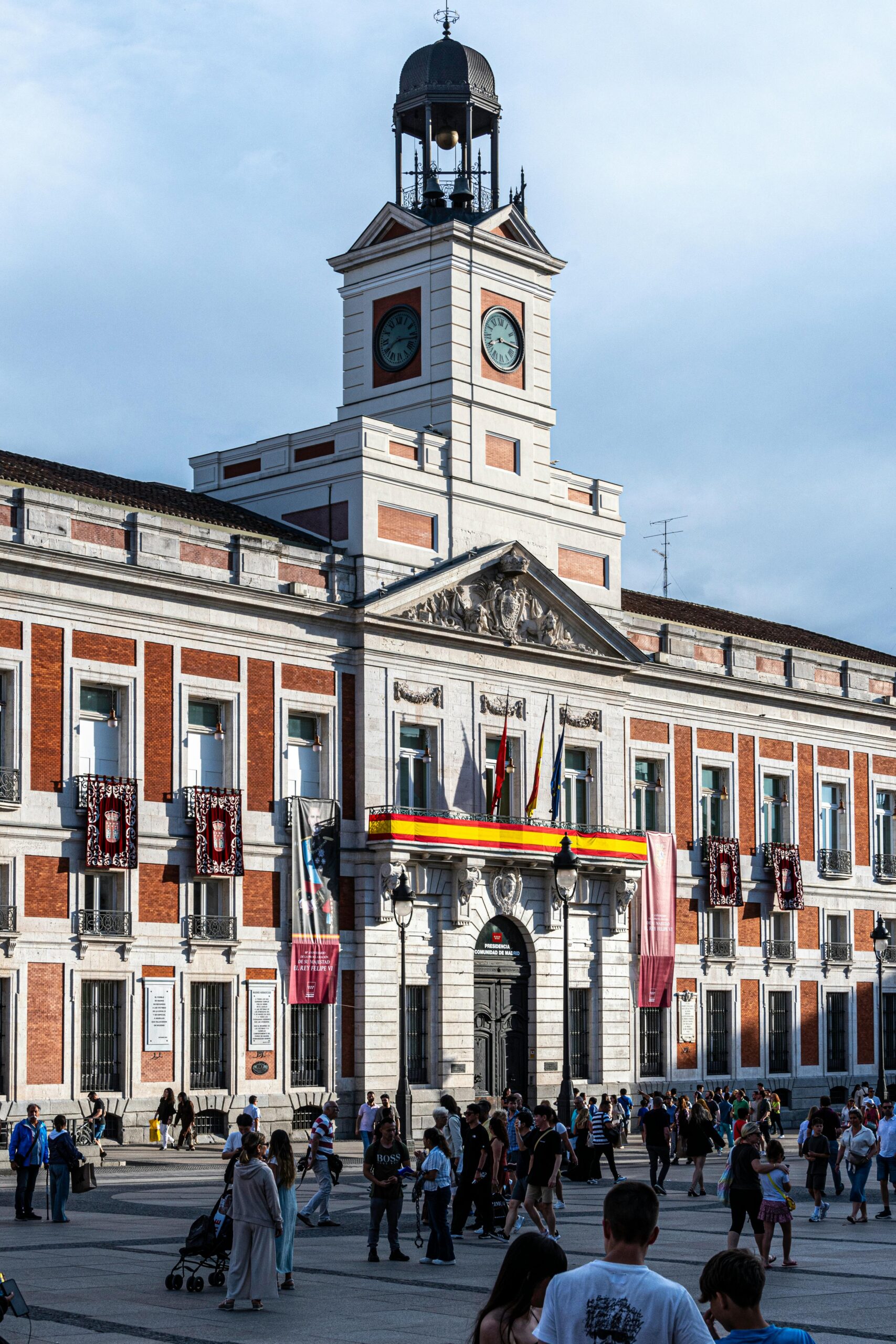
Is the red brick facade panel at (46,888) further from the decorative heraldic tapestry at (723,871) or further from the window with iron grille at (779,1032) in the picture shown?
the window with iron grille at (779,1032)

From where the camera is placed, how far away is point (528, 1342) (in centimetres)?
811

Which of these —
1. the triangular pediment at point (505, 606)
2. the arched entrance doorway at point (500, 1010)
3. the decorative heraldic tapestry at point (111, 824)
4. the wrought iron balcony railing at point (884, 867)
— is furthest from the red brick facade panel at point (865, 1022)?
the decorative heraldic tapestry at point (111, 824)

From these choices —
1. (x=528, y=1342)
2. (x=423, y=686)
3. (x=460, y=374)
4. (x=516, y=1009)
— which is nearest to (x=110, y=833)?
(x=423, y=686)

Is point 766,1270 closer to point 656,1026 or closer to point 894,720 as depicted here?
point 656,1026

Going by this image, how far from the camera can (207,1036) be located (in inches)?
1649

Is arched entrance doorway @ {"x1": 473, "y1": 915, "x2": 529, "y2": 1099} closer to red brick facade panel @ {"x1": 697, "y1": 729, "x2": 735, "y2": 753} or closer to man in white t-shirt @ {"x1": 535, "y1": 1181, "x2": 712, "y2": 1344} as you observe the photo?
red brick facade panel @ {"x1": 697, "y1": 729, "x2": 735, "y2": 753}

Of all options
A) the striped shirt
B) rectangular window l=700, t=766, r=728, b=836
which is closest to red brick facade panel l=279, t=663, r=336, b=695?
rectangular window l=700, t=766, r=728, b=836

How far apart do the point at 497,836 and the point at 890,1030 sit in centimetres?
2153

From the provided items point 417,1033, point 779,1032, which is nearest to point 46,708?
point 417,1033

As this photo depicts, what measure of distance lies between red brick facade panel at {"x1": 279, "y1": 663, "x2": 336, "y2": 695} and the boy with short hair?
37.4m

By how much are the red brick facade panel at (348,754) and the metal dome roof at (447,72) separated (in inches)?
696

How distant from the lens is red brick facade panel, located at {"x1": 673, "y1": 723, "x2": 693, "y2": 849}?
55000 mm

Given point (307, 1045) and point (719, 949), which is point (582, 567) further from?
point (307, 1045)

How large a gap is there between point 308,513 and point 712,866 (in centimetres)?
1639
